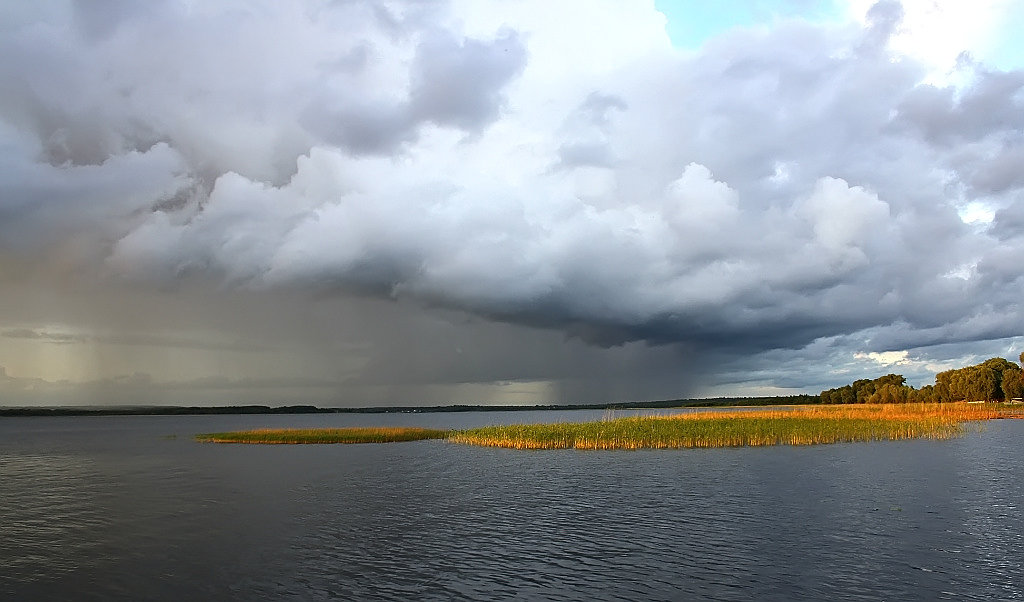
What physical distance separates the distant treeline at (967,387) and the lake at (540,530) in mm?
111886

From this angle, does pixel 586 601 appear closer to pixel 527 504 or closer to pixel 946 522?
pixel 527 504

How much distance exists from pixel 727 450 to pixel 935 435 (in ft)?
87.6

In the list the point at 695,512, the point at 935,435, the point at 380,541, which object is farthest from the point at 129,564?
the point at 935,435

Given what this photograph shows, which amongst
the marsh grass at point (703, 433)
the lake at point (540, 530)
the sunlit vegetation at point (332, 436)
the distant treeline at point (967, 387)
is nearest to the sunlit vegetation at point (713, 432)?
the marsh grass at point (703, 433)

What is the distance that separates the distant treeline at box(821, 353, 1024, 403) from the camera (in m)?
146

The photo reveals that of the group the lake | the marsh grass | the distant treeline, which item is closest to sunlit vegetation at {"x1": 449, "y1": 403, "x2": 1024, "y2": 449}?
the marsh grass

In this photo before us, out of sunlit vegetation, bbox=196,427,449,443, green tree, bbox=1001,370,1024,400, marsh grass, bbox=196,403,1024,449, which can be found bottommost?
sunlit vegetation, bbox=196,427,449,443

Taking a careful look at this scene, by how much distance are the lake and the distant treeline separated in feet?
367

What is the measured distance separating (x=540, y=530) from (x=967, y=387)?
Answer: 156600 mm

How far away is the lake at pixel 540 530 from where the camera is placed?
21266mm

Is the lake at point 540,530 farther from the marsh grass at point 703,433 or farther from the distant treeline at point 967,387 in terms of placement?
the distant treeline at point 967,387

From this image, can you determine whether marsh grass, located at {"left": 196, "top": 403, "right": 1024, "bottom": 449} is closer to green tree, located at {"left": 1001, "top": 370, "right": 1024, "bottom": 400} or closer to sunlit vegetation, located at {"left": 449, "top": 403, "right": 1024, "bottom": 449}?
sunlit vegetation, located at {"left": 449, "top": 403, "right": 1024, "bottom": 449}

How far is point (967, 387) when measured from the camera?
489ft

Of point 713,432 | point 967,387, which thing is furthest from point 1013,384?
point 713,432
